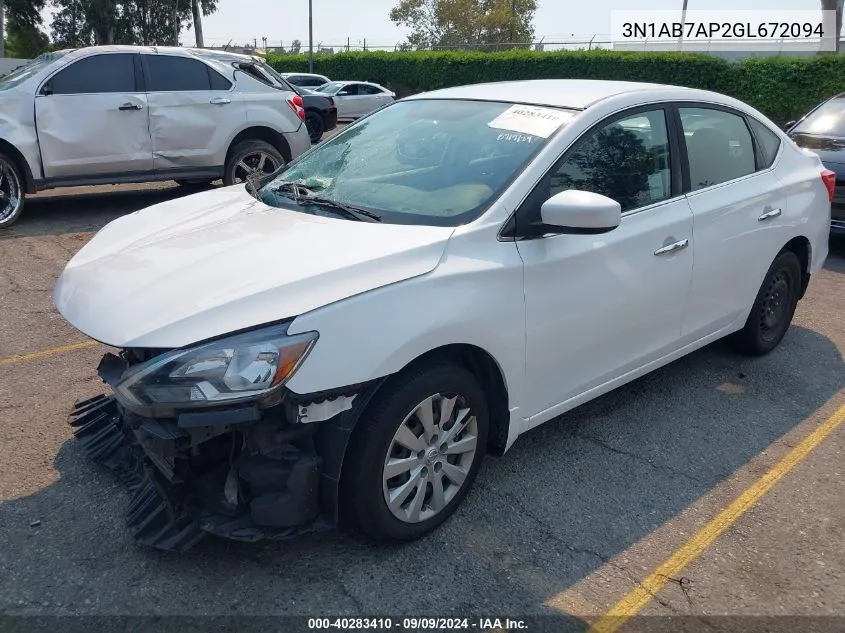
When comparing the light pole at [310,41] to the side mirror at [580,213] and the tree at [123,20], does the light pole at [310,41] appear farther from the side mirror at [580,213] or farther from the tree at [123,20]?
the side mirror at [580,213]

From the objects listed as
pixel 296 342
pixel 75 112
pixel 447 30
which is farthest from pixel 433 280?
pixel 447 30

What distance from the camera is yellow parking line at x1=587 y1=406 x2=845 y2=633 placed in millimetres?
2648

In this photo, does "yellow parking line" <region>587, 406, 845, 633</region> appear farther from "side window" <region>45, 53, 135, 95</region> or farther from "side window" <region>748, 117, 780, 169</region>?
"side window" <region>45, 53, 135, 95</region>

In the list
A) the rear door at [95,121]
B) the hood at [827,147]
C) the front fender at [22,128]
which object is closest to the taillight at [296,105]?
the rear door at [95,121]

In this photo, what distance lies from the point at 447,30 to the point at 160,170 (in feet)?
181

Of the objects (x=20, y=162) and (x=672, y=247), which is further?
(x=20, y=162)

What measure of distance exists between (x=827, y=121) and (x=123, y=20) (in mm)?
52057

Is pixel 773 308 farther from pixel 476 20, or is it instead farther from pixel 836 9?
pixel 476 20

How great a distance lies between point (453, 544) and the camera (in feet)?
9.80

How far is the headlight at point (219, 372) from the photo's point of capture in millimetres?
2396

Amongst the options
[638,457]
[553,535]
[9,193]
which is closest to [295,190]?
[553,535]

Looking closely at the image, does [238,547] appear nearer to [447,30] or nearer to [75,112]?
[75,112]

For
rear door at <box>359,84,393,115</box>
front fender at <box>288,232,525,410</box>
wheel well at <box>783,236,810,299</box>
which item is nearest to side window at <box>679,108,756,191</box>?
wheel well at <box>783,236,810,299</box>

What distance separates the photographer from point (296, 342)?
96.1 inches
